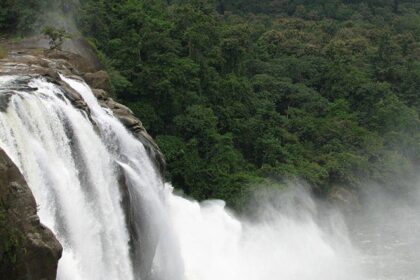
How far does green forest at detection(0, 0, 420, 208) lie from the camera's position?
3347 centimetres

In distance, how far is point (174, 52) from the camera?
1453 inches

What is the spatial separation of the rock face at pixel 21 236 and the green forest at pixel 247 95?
17.0 metres


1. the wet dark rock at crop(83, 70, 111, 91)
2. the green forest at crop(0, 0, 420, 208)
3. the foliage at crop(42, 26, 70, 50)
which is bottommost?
the green forest at crop(0, 0, 420, 208)

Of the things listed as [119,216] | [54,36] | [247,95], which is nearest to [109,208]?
[119,216]

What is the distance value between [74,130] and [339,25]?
2522 inches

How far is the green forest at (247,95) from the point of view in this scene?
33.5 m

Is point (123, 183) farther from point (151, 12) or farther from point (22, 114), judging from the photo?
point (151, 12)

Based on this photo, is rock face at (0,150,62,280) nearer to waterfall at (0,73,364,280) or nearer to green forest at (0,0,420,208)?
waterfall at (0,73,364,280)

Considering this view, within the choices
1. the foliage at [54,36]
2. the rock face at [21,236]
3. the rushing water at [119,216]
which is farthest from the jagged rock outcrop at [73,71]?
the rock face at [21,236]

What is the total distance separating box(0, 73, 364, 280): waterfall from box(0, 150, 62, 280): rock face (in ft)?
4.75

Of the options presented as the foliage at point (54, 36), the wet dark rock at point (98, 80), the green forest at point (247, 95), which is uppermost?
the foliage at point (54, 36)

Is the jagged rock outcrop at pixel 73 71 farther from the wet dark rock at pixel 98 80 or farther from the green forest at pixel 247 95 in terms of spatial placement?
the green forest at pixel 247 95

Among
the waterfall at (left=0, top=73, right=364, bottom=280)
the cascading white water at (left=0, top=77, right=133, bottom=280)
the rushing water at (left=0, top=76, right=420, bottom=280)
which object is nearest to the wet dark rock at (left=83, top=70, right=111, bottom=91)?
the waterfall at (left=0, top=73, right=364, bottom=280)

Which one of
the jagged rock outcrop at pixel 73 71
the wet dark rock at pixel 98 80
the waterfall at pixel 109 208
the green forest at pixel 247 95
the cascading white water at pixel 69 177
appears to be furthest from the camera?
the green forest at pixel 247 95
